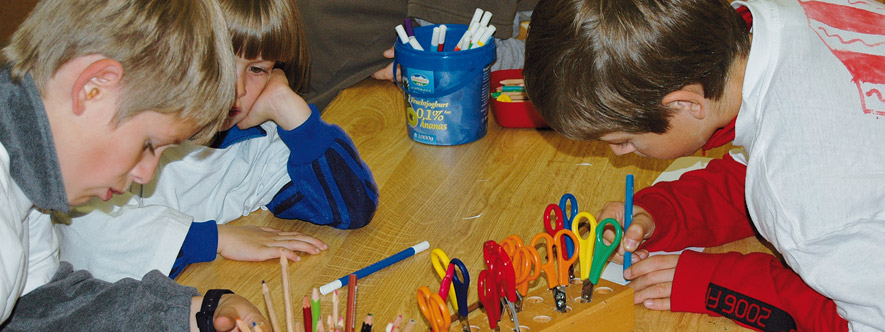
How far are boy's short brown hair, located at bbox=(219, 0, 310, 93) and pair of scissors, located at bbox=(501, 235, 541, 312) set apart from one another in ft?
1.30

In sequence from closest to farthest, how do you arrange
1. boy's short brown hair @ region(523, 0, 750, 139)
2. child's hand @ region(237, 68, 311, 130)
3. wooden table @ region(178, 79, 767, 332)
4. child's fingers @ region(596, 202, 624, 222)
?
boy's short brown hair @ region(523, 0, 750, 139)
wooden table @ region(178, 79, 767, 332)
child's fingers @ region(596, 202, 624, 222)
child's hand @ region(237, 68, 311, 130)

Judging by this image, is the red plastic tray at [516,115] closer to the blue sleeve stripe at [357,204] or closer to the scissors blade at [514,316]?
the blue sleeve stripe at [357,204]

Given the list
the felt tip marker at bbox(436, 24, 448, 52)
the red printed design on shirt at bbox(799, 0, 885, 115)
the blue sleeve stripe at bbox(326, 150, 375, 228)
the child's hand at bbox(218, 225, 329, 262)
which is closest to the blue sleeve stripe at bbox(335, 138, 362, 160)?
the blue sleeve stripe at bbox(326, 150, 375, 228)

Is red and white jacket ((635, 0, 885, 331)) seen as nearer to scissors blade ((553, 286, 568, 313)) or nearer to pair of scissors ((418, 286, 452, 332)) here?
scissors blade ((553, 286, 568, 313))

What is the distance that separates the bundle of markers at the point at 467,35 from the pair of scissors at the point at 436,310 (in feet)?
1.87

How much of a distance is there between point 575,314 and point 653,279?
0.14 metres

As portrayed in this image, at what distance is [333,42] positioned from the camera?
1.36 meters

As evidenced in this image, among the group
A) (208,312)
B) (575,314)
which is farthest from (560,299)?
(208,312)

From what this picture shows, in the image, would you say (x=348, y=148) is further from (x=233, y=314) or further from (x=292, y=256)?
(x=233, y=314)

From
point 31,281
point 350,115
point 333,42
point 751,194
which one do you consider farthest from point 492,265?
point 333,42

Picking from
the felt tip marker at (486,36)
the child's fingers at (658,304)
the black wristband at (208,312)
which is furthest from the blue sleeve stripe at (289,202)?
the child's fingers at (658,304)

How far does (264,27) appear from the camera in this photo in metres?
0.91

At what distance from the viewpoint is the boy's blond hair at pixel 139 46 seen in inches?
25.0

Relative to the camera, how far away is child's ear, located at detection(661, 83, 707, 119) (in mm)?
766
